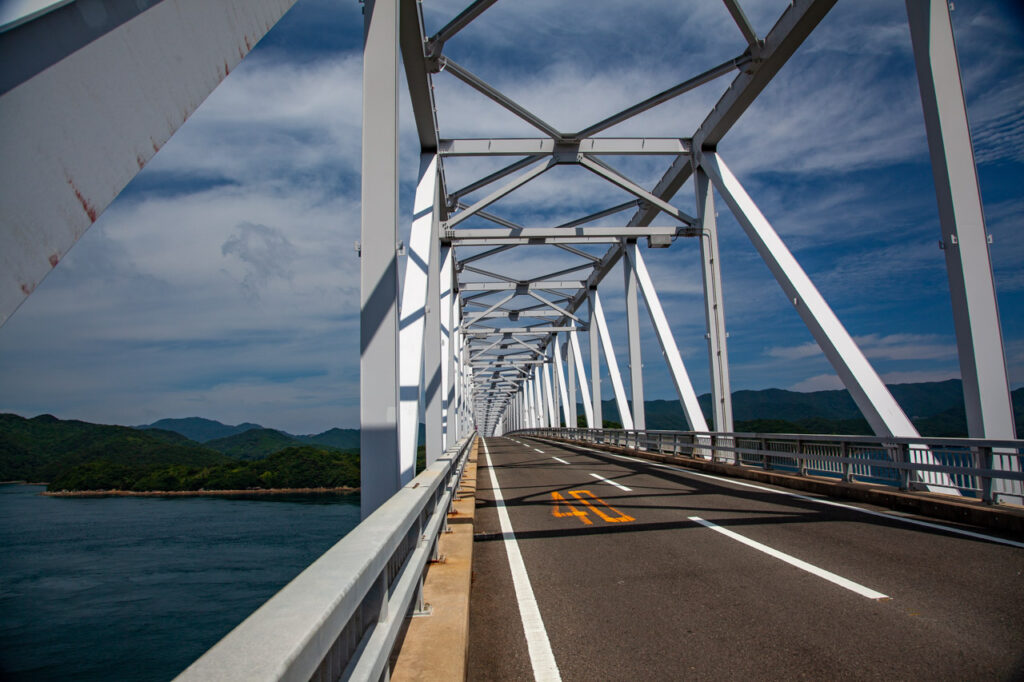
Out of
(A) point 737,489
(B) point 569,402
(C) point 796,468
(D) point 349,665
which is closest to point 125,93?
(D) point 349,665

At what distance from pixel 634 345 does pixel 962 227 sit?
16.7 m

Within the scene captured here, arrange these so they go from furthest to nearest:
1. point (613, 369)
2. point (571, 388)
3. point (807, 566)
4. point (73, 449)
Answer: point (571, 388) → point (613, 369) → point (73, 449) → point (807, 566)

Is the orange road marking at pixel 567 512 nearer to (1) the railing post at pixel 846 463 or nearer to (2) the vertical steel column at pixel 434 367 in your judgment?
(1) the railing post at pixel 846 463

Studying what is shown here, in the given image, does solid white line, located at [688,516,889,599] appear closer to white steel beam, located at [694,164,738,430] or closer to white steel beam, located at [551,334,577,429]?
white steel beam, located at [694,164,738,430]

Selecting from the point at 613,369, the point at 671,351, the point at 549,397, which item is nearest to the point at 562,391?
the point at 549,397

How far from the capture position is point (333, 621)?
1472 millimetres

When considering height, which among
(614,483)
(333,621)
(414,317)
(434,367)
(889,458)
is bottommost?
(614,483)

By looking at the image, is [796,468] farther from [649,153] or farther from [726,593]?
[649,153]

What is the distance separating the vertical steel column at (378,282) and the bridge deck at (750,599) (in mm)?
1581

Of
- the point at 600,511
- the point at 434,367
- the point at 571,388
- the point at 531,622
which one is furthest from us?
the point at 571,388

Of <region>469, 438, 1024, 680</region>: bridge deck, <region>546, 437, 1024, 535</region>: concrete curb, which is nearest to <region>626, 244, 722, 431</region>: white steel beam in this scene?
<region>546, 437, 1024, 535</region>: concrete curb

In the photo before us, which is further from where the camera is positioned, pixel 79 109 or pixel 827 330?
pixel 827 330

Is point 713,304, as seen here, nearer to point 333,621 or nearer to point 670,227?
point 670,227

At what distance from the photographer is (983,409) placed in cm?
823
